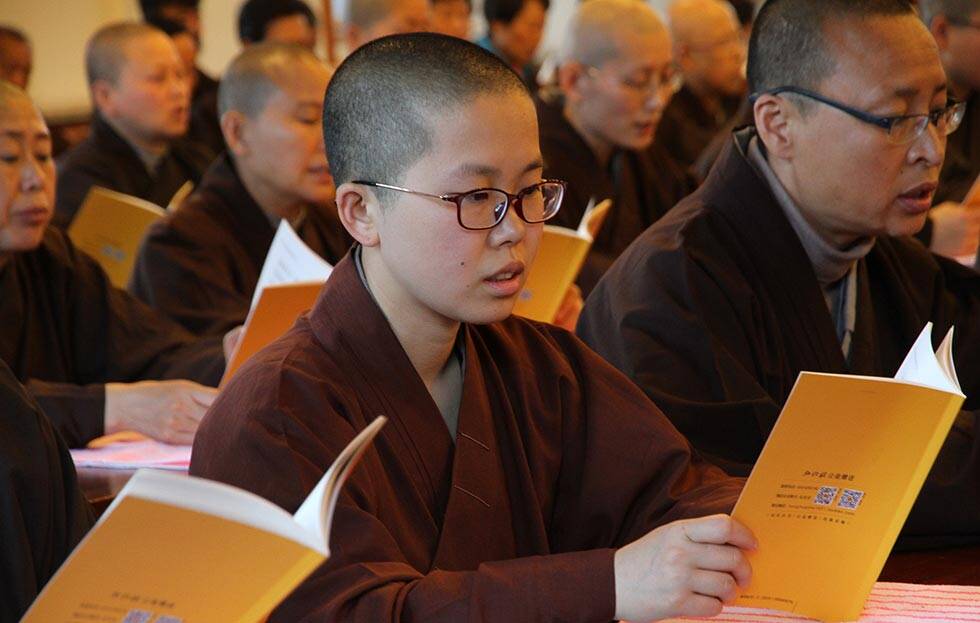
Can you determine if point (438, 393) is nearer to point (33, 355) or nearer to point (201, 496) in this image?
point (201, 496)

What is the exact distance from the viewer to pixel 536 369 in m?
1.87

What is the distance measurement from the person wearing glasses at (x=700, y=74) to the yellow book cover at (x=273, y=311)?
4.97 metres

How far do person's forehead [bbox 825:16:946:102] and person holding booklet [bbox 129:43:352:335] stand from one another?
1.79m

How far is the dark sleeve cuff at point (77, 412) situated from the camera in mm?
2703

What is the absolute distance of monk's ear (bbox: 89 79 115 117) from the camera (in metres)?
6.11

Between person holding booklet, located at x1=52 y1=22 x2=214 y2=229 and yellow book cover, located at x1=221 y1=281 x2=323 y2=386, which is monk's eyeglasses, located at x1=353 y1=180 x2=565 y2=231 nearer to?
yellow book cover, located at x1=221 y1=281 x2=323 y2=386

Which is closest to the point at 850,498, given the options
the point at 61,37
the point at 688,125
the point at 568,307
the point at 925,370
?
the point at 925,370

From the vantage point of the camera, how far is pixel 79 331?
3191mm

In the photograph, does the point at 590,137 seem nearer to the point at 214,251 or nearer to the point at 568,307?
the point at 214,251

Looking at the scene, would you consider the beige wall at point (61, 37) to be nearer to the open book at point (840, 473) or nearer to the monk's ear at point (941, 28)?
the monk's ear at point (941, 28)

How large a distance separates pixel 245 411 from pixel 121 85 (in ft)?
15.7

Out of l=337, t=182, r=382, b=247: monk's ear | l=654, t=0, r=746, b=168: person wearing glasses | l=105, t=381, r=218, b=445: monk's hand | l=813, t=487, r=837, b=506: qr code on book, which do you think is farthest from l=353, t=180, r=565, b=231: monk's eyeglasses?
l=654, t=0, r=746, b=168: person wearing glasses

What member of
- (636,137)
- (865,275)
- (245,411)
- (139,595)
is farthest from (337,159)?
(636,137)

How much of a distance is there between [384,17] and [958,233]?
286 centimetres
